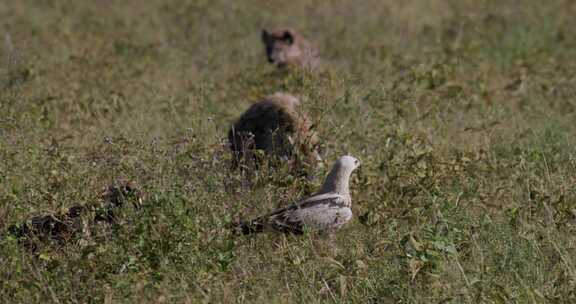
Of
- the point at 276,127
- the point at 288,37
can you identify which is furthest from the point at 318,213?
the point at 288,37

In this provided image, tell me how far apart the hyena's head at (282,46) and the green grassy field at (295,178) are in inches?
9.6

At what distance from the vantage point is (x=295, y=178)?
6566 mm

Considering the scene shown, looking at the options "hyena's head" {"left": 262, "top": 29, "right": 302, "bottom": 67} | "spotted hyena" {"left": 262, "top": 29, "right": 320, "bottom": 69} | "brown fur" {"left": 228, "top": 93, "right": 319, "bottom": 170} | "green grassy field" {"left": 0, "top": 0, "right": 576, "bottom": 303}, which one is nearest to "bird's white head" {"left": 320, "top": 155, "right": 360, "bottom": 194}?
"green grassy field" {"left": 0, "top": 0, "right": 576, "bottom": 303}

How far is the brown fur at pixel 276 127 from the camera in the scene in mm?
7512

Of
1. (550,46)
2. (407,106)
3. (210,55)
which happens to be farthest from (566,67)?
(210,55)

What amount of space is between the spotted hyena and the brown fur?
355 cm

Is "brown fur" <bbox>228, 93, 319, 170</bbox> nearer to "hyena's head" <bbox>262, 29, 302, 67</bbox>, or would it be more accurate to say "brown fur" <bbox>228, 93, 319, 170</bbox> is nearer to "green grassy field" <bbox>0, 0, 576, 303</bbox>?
"green grassy field" <bbox>0, 0, 576, 303</bbox>

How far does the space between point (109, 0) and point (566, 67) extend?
28.5 feet

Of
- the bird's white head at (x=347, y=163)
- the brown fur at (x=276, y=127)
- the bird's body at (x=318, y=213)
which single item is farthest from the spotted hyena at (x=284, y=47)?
the bird's body at (x=318, y=213)

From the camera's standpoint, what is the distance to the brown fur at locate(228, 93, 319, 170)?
7512 mm

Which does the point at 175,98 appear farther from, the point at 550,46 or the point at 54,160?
the point at 550,46

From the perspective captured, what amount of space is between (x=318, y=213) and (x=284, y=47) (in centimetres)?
637

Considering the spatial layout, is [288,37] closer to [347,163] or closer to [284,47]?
[284,47]

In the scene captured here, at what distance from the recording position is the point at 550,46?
1368 centimetres
